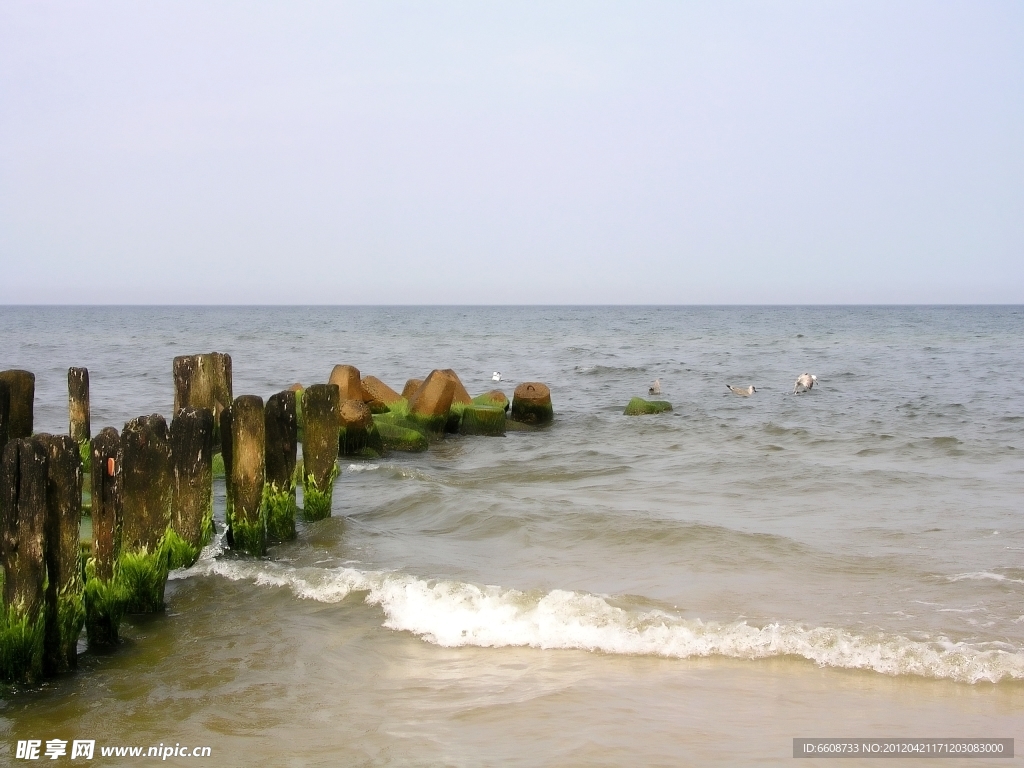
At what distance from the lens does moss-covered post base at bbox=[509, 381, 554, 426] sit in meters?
18.1

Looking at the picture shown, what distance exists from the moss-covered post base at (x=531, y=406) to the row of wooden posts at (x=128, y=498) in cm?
752

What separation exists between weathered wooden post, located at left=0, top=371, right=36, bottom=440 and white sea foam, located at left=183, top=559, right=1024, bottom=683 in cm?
313

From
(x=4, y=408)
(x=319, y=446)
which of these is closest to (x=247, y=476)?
(x=319, y=446)

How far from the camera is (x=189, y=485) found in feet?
23.3

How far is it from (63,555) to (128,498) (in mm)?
959

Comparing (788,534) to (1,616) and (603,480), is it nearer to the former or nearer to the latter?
(603,480)

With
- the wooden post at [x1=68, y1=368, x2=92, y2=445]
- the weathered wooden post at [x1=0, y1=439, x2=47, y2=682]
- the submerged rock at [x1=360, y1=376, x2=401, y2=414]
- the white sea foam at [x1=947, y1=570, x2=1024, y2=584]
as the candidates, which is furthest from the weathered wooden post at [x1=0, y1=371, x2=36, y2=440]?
the white sea foam at [x1=947, y1=570, x2=1024, y2=584]

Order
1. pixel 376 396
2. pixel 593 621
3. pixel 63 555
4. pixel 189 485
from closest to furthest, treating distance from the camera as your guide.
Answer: pixel 63 555 < pixel 593 621 < pixel 189 485 < pixel 376 396

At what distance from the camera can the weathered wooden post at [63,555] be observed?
5.24 metres

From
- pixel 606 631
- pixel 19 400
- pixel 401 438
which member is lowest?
pixel 606 631

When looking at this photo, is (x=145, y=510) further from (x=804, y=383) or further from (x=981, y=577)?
(x=804, y=383)

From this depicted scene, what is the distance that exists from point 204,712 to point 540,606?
254 centimetres

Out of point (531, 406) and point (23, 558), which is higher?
point (23, 558)

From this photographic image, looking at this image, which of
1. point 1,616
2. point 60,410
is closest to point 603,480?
point 1,616
